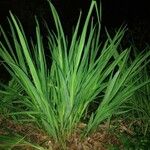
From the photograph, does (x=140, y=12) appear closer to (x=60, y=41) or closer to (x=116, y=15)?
(x=116, y=15)

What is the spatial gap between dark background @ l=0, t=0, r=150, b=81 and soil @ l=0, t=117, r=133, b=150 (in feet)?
14.7

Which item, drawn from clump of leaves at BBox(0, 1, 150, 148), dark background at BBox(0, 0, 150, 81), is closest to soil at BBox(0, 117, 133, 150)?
clump of leaves at BBox(0, 1, 150, 148)

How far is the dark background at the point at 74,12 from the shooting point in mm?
7066

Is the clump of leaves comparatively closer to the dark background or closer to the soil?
the soil

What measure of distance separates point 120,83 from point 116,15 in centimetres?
543

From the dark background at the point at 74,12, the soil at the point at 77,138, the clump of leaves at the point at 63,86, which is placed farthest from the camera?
the dark background at the point at 74,12

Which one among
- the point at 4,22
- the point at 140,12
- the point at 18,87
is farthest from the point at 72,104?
the point at 140,12

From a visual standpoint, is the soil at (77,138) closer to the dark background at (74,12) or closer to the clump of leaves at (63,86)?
the clump of leaves at (63,86)

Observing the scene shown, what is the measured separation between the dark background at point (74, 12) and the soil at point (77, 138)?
176 inches

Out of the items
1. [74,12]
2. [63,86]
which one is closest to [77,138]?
[63,86]

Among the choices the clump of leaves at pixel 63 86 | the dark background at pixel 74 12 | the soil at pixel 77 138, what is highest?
the clump of leaves at pixel 63 86

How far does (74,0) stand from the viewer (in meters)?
7.49

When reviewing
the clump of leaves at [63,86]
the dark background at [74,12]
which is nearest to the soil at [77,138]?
the clump of leaves at [63,86]

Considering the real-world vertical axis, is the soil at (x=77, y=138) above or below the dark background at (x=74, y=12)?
above
